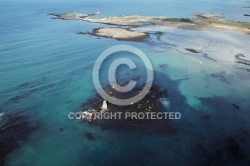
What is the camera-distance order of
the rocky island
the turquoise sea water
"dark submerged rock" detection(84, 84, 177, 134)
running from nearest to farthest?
the turquoise sea water, "dark submerged rock" detection(84, 84, 177, 134), the rocky island

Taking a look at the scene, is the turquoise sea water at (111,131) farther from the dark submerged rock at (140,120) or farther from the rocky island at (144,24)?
the rocky island at (144,24)

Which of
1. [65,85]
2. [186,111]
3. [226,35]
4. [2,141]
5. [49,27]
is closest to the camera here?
[2,141]

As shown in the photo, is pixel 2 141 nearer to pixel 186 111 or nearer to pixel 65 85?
pixel 65 85

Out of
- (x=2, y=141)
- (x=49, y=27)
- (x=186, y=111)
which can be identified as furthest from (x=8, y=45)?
(x=186, y=111)

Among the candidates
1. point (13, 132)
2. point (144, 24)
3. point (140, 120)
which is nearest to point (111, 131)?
point (140, 120)

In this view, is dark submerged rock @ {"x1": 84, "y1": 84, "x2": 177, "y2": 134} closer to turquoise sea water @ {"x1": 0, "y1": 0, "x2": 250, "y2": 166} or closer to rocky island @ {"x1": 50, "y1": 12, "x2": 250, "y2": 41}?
turquoise sea water @ {"x1": 0, "y1": 0, "x2": 250, "y2": 166}

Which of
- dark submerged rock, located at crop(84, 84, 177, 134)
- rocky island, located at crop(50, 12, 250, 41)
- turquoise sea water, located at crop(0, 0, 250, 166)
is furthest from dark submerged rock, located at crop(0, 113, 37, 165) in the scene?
rocky island, located at crop(50, 12, 250, 41)

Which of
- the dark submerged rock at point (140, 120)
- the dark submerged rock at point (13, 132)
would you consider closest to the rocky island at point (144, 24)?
the dark submerged rock at point (140, 120)

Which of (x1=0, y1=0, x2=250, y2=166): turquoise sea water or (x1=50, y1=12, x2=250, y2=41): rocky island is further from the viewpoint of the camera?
(x1=50, y1=12, x2=250, y2=41): rocky island

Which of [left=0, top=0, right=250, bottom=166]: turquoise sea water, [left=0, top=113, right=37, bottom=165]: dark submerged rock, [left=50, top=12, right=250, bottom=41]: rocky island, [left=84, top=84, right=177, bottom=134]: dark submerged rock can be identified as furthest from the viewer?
[left=50, top=12, right=250, bottom=41]: rocky island
